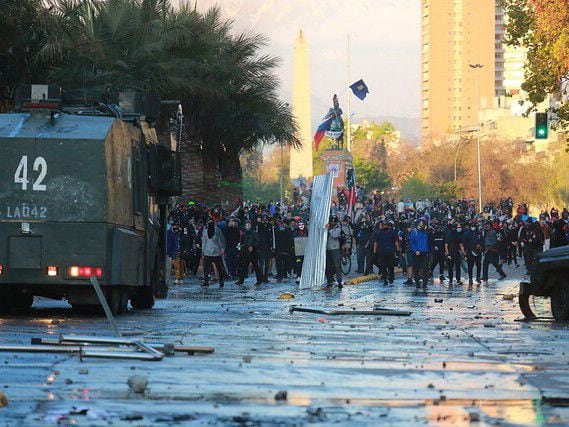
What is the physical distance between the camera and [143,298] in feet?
81.5

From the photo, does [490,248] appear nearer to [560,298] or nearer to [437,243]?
[437,243]

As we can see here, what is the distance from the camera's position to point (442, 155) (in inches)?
6540

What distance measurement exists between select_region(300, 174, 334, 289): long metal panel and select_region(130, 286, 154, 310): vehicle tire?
8.71 meters

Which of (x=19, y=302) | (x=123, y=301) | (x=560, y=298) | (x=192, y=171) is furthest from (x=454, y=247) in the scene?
(x=19, y=302)

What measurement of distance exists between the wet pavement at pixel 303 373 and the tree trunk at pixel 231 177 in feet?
103

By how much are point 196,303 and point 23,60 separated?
13.4 metres

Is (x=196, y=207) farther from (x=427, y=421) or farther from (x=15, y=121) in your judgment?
(x=427, y=421)

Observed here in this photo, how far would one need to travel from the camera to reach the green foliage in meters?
173

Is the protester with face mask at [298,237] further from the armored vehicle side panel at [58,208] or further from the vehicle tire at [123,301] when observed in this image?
the armored vehicle side panel at [58,208]

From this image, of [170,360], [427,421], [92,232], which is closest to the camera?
[427,421]

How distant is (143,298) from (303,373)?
12.2 metres

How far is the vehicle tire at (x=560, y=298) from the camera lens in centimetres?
2220

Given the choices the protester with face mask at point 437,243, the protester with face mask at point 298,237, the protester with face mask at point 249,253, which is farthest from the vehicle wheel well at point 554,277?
the protester with face mask at point 298,237

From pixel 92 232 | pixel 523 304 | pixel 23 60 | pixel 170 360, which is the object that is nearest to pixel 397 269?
pixel 23 60
